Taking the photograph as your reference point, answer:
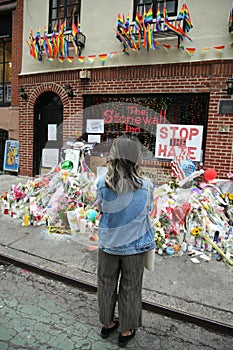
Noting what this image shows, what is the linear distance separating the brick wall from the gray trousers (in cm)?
456

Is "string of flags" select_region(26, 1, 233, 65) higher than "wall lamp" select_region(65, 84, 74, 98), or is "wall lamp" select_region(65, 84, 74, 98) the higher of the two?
"string of flags" select_region(26, 1, 233, 65)

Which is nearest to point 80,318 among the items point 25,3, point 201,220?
point 201,220

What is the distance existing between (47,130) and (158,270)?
6199mm

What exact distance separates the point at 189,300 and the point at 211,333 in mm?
403

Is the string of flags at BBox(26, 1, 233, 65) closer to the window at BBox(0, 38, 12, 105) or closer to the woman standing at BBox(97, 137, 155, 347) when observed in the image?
the window at BBox(0, 38, 12, 105)

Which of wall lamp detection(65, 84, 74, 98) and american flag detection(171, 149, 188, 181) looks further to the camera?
wall lamp detection(65, 84, 74, 98)

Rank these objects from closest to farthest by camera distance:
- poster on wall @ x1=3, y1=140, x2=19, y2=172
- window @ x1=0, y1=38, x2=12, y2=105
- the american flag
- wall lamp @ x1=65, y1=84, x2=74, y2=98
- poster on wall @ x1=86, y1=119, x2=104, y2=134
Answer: the american flag < poster on wall @ x1=86, y1=119, x2=104, y2=134 < wall lamp @ x1=65, y1=84, x2=74, y2=98 < poster on wall @ x1=3, y1=140, x2=19, y2=172 < window @ x1=0, y1=38, x2=12, y2=105

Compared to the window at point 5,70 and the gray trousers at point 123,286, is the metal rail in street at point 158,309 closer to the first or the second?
the gray trousers at point 123,286

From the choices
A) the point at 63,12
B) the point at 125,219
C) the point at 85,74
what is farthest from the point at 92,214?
the point at 63,12

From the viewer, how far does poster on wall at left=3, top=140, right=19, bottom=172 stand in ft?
28.9

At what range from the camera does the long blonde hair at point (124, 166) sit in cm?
208

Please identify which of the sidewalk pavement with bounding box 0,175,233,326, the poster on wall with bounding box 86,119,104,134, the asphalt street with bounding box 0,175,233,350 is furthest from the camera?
the poster on wall with bounding box 86,119,104,134

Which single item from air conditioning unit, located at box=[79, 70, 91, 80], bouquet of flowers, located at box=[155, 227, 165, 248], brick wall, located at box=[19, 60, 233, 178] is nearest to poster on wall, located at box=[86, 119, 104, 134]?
brick wall, located at box=[19, 60, 233, 178]

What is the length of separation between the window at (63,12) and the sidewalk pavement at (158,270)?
19.4ft
